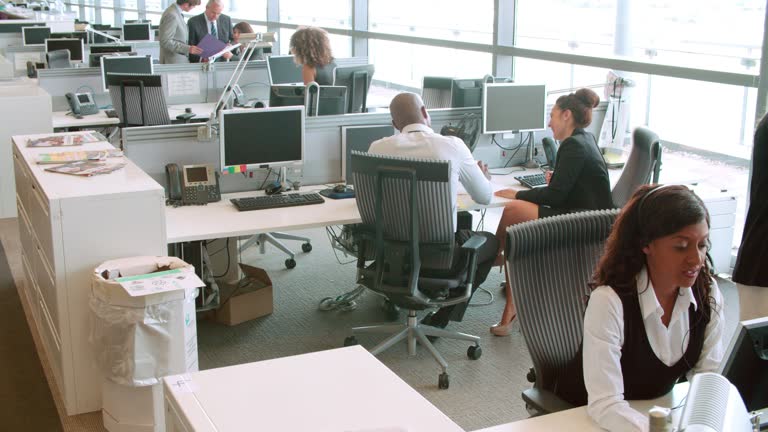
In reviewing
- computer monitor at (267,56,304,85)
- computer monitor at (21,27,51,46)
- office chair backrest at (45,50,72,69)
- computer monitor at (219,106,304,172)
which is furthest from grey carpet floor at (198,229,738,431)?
computer monitor at (21,27,51,46)

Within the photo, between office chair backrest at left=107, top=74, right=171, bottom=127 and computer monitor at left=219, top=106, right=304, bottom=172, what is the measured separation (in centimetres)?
226

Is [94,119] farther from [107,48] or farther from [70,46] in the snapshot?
[70,46]

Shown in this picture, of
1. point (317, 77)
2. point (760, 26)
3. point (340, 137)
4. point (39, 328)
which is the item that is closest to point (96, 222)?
point (39, 328)

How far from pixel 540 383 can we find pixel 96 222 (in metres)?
1.82

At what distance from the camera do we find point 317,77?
6.20 m

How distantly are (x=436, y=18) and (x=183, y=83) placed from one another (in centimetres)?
288

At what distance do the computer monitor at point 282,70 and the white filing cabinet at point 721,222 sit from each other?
145 inches

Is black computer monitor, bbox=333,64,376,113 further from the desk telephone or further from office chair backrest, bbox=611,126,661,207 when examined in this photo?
office chair backrest, bbox=611,126,661,207

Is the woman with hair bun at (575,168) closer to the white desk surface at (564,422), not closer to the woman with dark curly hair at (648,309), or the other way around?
the woman with dark curly hair at (648,309)

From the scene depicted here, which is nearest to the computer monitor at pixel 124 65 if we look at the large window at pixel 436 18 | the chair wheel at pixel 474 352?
the large window at pixel 436 18

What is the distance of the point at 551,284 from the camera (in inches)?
85.5

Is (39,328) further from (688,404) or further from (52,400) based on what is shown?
(688,404)

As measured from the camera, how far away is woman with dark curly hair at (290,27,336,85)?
20.1 ft

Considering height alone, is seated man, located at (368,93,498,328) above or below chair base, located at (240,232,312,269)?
above
